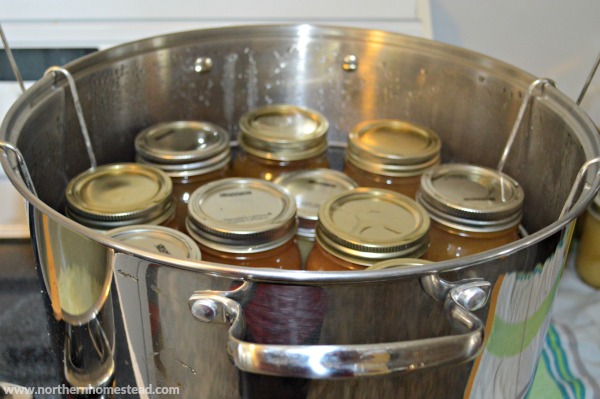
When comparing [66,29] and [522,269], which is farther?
[66,29]

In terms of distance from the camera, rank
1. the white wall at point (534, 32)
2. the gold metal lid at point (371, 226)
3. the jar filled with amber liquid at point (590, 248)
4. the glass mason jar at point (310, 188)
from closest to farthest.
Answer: the gold metal lid at point (371, 226) → the glass mason jar at point (310, 188) → the jar filled with amber liquid at point (590, 248) → the white wall at point (534, 32)

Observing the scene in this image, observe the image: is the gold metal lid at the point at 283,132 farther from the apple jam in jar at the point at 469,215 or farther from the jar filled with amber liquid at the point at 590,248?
the jar filled with amber liquid at the point at 590,248

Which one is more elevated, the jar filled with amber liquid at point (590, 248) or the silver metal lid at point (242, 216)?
the silver metal lid at point (242, 216)

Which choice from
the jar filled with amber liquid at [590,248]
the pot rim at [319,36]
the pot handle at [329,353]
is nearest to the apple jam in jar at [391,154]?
the pot rim at [319,36]

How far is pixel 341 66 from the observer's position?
905 mm

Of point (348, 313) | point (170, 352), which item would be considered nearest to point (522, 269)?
point (348, 313)

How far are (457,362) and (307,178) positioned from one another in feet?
1.30

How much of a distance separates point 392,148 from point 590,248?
325 millimetres

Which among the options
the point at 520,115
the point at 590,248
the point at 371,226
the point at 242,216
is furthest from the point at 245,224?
the point at 590,248

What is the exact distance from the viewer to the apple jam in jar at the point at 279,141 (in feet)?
2.76

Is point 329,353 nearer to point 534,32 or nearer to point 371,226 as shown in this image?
point 371,226

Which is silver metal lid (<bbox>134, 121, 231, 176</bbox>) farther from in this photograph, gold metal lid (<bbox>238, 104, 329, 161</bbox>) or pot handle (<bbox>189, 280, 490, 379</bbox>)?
pot handle (<bbox>189, 280, 490, 379</bbox>)

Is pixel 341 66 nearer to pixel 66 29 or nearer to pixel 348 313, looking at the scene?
pixel 66 29

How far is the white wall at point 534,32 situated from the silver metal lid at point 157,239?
59cm
